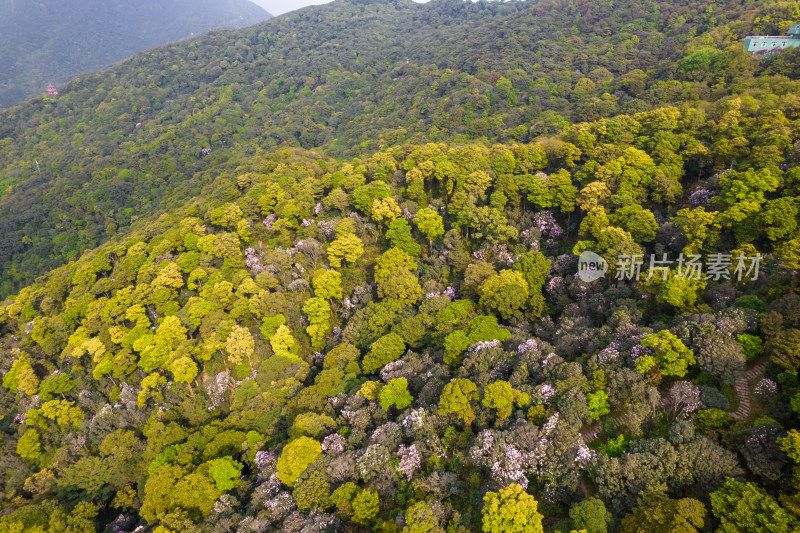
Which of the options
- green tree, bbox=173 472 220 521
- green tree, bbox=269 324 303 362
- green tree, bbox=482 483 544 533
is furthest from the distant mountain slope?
green tree, bbox=173 472 220 521

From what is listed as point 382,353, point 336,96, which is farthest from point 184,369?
point 336,96

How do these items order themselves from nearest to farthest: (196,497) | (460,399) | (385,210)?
(460,399) → (196,497) → (385,210)

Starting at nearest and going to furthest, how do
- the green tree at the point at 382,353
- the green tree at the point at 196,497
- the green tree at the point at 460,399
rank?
the green tree at the point at 460,399, the green tree at the point at 196,497, the green tree at the point at 382,353

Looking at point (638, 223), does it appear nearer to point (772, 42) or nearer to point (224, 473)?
point (224, 473)

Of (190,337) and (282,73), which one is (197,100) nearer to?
A: (282,73)

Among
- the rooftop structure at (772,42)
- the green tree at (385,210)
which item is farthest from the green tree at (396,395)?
the rooftop structure at (772,42)

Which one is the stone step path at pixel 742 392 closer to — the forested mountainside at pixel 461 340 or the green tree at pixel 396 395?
the forested mountainside at pixel 461 340
